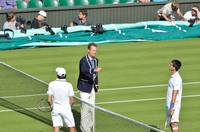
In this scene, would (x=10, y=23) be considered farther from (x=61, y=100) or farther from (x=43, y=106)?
(x=61, y=100)

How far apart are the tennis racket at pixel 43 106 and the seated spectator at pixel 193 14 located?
14271mm

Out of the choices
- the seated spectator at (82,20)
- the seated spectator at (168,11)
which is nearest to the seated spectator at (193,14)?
the seated spectator at (168,11)

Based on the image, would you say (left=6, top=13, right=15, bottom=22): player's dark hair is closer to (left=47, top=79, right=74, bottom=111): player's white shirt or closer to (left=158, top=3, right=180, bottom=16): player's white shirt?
(left=158, top=3, right=180, bottom=16): player's white shirt

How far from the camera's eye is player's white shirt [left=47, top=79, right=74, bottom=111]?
18.2m

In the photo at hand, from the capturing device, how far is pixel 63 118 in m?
18.4

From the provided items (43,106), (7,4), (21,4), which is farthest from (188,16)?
(43,106)

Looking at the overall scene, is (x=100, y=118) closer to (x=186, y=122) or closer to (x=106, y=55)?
(x=186, y=122)

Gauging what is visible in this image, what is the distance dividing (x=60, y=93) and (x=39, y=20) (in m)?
14.0

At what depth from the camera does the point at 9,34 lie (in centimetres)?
3075

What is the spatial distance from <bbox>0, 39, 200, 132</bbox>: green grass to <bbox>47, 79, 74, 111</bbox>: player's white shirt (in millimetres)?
1772

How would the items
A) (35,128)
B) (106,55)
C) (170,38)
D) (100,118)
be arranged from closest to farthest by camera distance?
(100,118), (35,128), (106,55), (170,38)

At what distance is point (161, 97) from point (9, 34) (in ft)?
30.7

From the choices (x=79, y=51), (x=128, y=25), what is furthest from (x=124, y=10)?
(x=79, y=51)

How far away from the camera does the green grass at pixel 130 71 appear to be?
68.9 ft
